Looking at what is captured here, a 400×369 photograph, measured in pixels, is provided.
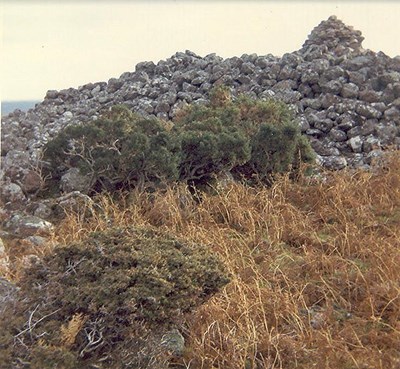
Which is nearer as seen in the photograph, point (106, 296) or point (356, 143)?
point (106, 296)

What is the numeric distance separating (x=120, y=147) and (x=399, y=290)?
345cm

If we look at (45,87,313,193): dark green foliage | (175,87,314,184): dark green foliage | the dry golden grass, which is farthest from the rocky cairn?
the dry golden grass

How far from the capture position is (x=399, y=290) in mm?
3908

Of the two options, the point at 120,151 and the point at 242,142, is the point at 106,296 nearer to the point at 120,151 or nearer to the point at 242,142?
the point at 120,151

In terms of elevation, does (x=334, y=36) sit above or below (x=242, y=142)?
above

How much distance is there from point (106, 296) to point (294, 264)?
1955 mm

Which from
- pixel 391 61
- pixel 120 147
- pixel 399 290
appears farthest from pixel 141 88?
pixel 399 290

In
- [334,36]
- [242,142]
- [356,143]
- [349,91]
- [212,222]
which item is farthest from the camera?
[334,36]

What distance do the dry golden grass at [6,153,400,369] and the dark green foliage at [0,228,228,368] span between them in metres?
0.34

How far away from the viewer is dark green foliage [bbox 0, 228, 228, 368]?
3.03m

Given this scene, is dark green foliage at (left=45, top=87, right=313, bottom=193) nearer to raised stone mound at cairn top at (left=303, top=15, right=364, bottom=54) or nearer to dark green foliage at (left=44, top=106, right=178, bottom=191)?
dark green foliage at (left=44, top=106, right=178, bottom=191)

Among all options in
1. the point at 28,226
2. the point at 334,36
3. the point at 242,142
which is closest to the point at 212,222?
the point at 242,142

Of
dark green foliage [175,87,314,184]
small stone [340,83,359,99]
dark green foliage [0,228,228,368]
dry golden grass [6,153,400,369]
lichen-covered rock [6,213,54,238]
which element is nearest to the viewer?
dark green foliage [0,228,228,368]

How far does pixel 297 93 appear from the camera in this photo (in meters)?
10.1
